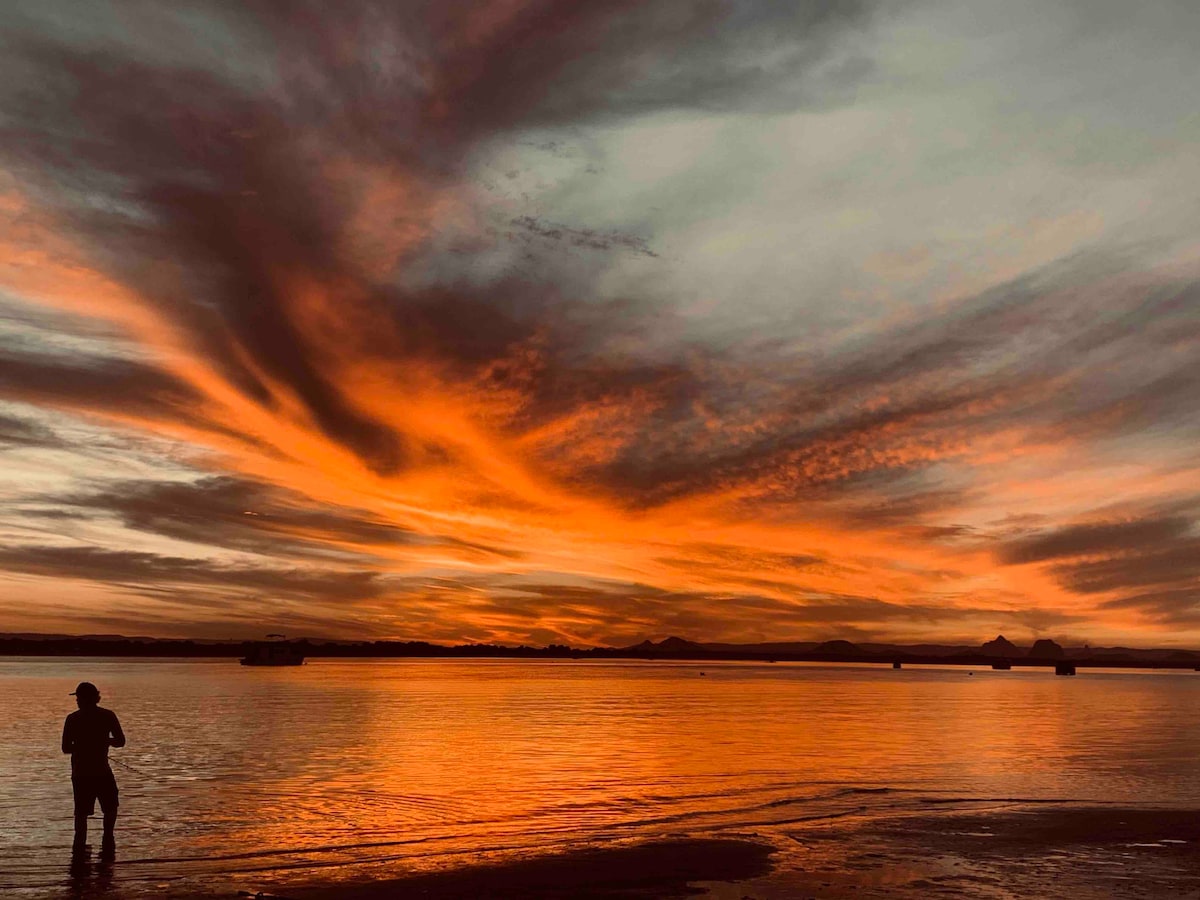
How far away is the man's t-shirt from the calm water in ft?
7.46

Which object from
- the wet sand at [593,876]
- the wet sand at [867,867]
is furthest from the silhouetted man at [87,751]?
the wet sand at [593,876]

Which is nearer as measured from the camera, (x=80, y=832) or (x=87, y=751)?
(x=87, y=751)

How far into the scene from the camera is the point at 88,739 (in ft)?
80.5

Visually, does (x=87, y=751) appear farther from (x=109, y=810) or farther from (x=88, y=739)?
(x=109, y=810)

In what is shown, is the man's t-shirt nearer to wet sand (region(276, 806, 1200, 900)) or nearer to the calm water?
the calm water

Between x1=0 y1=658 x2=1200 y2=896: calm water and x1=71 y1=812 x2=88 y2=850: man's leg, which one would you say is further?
x1=0 y1=658 x2=1200 y2=896: calm water

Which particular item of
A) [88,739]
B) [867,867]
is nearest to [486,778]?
[88,739]

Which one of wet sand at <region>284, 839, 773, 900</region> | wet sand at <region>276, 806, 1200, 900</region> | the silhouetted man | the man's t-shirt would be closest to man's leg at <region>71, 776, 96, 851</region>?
the silhouetted man

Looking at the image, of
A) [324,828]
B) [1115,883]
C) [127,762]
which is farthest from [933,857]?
[127,762]

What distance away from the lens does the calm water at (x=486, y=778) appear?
88.4 ft

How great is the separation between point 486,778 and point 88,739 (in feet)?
68.5

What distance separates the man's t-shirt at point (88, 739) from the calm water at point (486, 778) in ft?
7.46

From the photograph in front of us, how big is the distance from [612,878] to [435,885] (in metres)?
3.71

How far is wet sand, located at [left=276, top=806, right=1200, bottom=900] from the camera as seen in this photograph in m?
21.2
